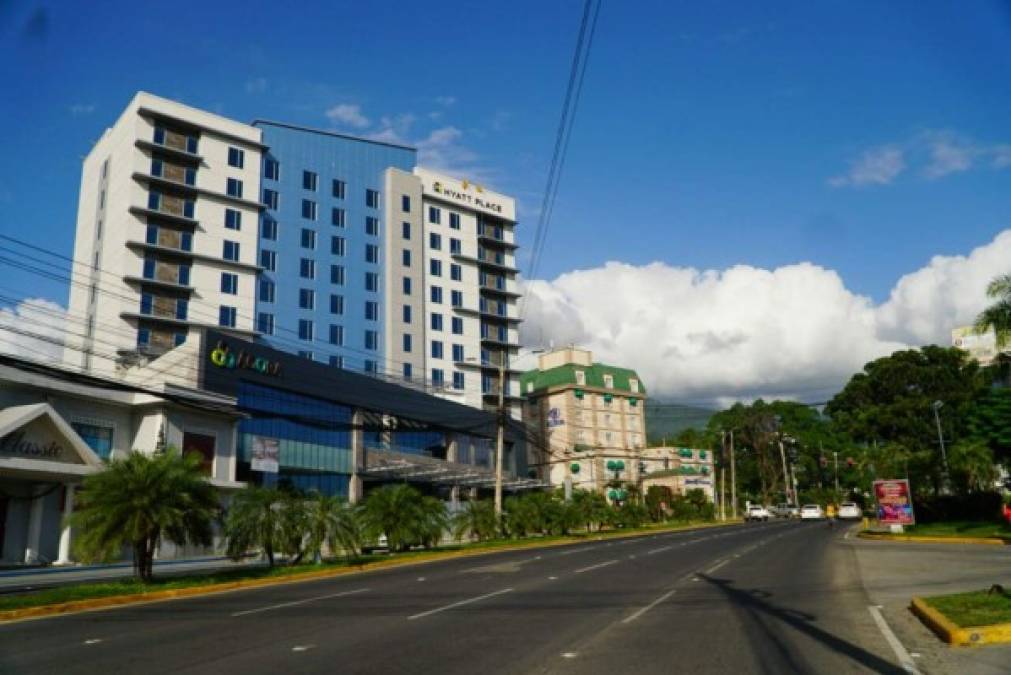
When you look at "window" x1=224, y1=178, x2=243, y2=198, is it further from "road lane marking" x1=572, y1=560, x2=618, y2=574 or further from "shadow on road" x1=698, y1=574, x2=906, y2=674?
"shadow on road" x1=698, y1=574, x2=906, y2=674

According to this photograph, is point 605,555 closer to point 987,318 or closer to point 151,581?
point 151,581

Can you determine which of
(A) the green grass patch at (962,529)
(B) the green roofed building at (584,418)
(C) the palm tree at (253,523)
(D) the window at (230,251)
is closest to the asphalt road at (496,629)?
(C) the palm tree at (253,523)

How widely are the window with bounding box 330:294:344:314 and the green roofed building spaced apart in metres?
33.3

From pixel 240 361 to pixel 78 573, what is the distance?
2292 centimetres

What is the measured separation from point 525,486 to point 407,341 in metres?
18.7

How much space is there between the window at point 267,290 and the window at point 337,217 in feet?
30.4

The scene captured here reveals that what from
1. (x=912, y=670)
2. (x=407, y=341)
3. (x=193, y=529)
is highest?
(x=407, y=341)

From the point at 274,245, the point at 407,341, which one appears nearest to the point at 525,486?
the point at 407,341

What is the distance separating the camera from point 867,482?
3115 inches

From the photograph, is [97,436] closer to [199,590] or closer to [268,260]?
[199,590]

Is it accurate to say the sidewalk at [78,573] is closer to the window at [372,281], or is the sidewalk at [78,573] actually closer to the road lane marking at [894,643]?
the road lane marking at [894,643]

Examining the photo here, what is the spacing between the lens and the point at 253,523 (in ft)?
87.9

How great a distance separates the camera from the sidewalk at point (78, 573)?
25172mm

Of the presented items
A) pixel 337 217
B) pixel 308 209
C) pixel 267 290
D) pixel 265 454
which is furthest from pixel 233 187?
pixel 265 454
